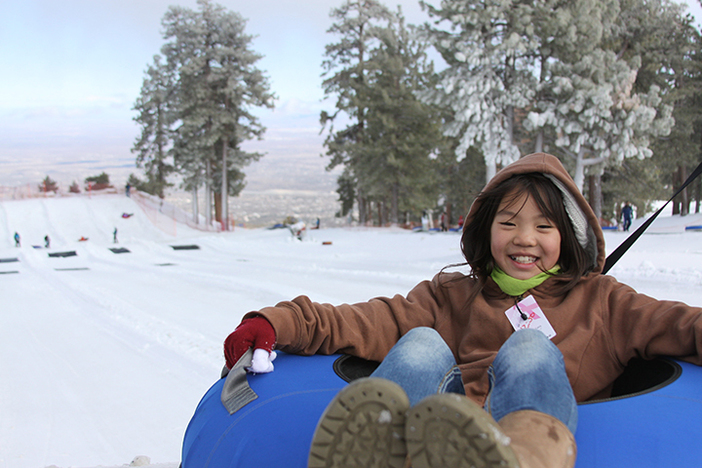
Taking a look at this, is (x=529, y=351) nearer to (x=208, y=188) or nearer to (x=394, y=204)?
(x=394, y=204)

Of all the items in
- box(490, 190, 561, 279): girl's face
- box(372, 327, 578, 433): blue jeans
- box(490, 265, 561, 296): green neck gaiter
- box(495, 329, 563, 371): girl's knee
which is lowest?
box(372, 327, 578, 433): blue jeans

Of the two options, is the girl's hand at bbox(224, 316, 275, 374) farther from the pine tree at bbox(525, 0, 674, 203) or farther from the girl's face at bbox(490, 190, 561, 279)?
the pine tree at bbox(525, 0, 674, 203)

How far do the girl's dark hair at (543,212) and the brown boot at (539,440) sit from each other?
0.93m

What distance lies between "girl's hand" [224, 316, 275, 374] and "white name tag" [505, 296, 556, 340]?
1.02 m

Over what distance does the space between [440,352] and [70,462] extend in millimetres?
2129

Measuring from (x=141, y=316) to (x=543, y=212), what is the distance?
512cm

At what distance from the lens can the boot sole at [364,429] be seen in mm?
1208

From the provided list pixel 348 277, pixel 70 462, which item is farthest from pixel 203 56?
pixel 70 462

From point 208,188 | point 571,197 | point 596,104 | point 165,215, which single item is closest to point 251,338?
point 571,197

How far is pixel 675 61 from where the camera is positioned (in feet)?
66.8

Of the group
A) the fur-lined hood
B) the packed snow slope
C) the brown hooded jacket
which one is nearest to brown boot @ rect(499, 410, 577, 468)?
the brown hooded jacket

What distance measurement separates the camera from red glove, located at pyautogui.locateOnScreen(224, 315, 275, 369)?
191 cm

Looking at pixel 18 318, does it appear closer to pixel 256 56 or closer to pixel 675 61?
pixel 256 56

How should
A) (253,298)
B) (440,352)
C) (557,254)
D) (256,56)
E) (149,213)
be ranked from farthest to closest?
(149,213)
(256,56)
(253,298)
(557,254)
(440,352)
